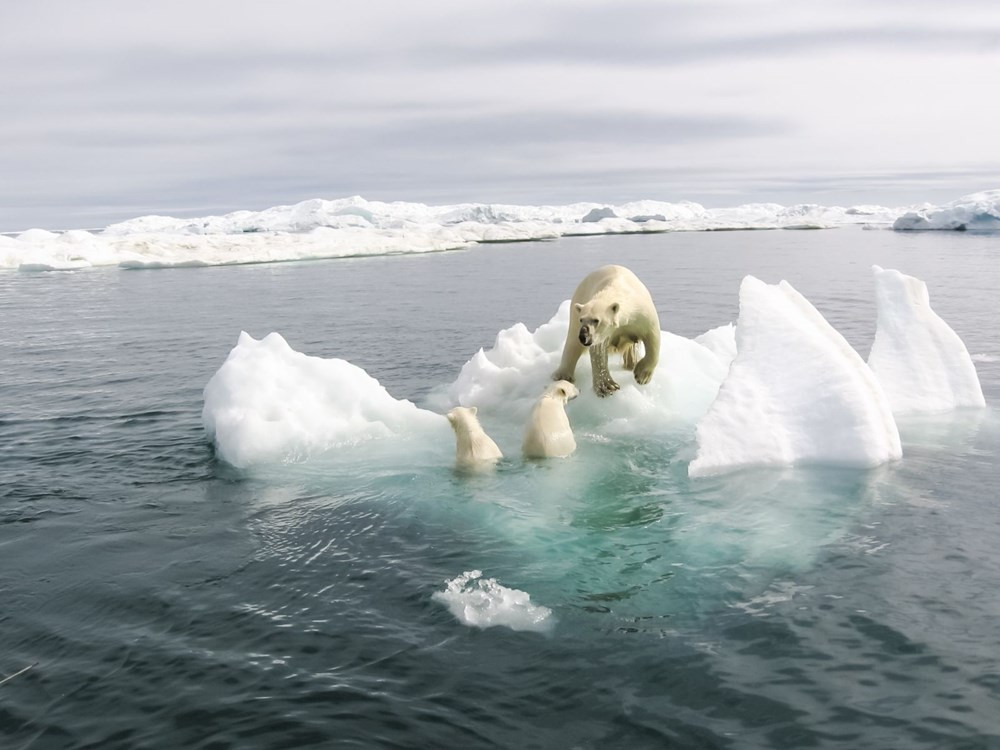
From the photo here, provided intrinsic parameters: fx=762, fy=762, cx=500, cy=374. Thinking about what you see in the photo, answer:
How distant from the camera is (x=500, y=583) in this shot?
269 inches

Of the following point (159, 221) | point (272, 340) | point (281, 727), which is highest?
point (159, 221)

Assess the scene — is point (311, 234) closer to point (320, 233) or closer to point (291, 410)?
point (320, 233)

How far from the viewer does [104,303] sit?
34.0m

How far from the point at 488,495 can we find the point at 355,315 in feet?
69.1

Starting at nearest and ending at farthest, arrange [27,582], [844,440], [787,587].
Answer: [787,587] → [27,582] → [844,440]

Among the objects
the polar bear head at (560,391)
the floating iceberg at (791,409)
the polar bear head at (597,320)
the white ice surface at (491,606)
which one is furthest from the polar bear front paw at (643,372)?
the white ice surface at (491,606)

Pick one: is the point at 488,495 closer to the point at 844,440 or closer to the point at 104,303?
the point at 844,440

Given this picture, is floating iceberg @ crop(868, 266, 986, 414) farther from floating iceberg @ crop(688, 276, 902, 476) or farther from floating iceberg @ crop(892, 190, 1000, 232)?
floating iceberg @ crop(892, 190, 1000, 232)

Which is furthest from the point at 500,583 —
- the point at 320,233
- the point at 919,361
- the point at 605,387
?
the point at 320,233

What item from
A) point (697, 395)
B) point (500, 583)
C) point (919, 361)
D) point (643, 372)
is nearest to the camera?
point (500, 583)

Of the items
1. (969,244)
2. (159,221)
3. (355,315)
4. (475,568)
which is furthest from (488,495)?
(159,221)

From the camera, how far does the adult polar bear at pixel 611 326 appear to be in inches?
420

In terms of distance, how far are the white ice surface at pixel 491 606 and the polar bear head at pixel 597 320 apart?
4.18 m

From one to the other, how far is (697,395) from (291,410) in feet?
21.5
